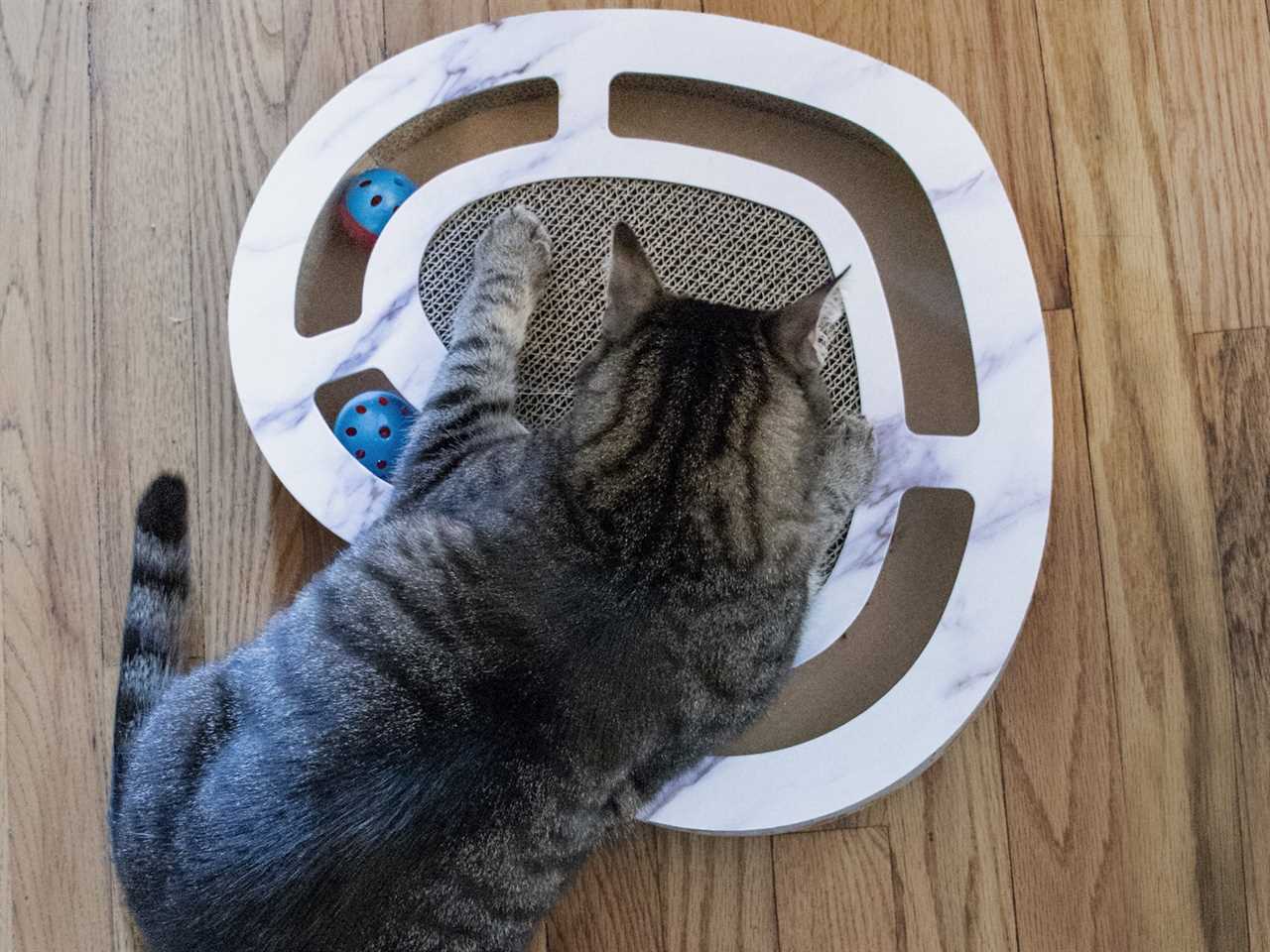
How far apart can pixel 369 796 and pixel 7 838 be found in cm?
71

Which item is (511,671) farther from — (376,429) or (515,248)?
(515,248)

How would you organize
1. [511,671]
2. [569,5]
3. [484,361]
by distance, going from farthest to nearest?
1. [569,5]
2. [484,361]
3. [511,671]

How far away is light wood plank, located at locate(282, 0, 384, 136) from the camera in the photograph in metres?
1.40

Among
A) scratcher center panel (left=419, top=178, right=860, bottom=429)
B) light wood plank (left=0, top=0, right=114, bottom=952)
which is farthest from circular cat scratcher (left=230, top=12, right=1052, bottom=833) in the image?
light wood plank (left=0, top=0, right=114, bottom=952)

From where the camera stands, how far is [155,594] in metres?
1.25

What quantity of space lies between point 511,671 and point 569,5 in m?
0.93

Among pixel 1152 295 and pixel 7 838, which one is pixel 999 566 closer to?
pixel 1152 295

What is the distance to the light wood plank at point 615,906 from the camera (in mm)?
1298

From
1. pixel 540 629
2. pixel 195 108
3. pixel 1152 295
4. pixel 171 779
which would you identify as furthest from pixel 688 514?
pixel 195 108

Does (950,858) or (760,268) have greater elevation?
(760,268)

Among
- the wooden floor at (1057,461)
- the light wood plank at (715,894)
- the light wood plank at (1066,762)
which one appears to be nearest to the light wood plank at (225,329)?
the wooden floor at (1057,461)

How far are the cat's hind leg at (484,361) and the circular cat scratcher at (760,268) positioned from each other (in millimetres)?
48

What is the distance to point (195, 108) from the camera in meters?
1.41

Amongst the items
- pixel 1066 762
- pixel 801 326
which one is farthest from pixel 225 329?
pixel 1066 762
